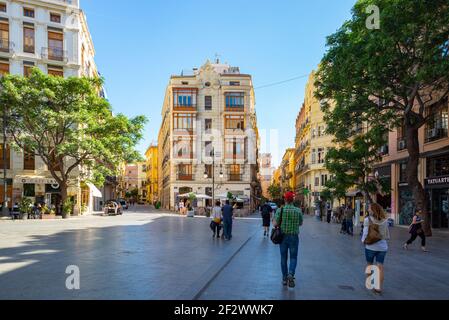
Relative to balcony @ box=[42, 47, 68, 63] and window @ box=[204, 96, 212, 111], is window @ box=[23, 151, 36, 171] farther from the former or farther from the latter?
window @ box=[204, 96, 212, 111]

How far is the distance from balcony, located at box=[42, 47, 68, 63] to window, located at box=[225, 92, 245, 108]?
77.3ft

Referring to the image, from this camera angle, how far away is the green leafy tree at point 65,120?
31.6m

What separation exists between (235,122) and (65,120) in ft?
97.2

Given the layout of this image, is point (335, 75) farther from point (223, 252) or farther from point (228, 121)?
point (228, 121)

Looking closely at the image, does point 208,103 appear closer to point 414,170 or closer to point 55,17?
point 55,17

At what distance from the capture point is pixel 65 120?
105 ft

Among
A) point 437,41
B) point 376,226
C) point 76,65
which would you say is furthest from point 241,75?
point 376,226

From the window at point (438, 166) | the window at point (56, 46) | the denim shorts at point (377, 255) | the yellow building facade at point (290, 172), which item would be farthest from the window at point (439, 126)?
the yellow building facade at point (290, 172)

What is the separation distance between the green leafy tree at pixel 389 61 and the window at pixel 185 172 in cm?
3608

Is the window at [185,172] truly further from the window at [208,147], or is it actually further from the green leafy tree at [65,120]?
the green leafy tree at [65,120]

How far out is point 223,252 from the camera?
1312 cm

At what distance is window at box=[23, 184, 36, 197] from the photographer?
39.4 metres

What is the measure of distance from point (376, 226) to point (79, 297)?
550 centimetres

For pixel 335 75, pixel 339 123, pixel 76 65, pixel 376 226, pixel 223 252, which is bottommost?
pixel 223 252
